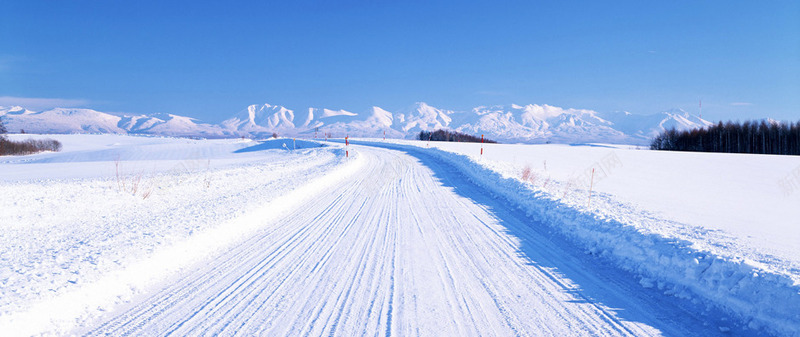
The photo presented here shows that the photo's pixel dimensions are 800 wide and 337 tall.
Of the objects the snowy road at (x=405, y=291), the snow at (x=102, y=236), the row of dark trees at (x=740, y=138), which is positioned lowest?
the snowy road at (x=405, y=291)

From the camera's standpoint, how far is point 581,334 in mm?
3357

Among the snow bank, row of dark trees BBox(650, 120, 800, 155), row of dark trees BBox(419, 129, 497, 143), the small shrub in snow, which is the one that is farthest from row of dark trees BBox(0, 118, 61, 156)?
row of dark trees BBox(650, 120, 800, 155)

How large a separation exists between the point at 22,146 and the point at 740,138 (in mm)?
111514

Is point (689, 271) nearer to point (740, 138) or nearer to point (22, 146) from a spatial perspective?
point (22, 146)

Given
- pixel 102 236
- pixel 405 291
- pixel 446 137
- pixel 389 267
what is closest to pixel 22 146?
pixel 102 236

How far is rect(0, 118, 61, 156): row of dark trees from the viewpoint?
169ft

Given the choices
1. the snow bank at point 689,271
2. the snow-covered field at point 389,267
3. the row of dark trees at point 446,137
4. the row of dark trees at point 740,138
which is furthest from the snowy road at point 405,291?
the row of dark trees at point 446,137

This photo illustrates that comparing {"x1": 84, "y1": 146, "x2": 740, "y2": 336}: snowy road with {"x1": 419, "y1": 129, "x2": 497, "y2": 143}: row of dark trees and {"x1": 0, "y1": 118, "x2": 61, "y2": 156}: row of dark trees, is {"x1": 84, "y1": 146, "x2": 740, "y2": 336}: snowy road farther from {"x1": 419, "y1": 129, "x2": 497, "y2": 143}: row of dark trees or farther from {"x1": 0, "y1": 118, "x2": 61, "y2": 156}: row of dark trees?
{"x1": 419, "y1": 129, "x2": 497, "y2": 143}: row of dark trees

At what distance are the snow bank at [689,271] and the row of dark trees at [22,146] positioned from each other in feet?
224

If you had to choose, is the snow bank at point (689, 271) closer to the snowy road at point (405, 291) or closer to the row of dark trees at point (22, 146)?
the snowy road at point (405, 291)

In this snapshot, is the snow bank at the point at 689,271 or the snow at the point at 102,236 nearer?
the snow bank at the point at 689,271

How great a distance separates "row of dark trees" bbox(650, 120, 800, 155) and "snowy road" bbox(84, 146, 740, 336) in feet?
244

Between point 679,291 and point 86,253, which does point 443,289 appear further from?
point 86,253

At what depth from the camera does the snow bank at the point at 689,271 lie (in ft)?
11.5
